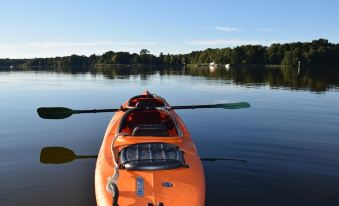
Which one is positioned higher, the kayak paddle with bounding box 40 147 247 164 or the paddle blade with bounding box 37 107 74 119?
the paddle blade with bounding box 37 107 74 119

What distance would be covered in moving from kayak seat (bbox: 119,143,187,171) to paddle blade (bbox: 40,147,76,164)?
4853mm

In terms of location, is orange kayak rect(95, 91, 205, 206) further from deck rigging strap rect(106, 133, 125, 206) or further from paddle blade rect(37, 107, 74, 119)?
paddle blade rect(37, 107, 74, 119)

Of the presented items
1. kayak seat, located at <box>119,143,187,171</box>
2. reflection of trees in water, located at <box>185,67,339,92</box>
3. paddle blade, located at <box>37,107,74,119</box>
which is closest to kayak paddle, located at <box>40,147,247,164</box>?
paddle blade, located at <box>37,107,74,119</box>

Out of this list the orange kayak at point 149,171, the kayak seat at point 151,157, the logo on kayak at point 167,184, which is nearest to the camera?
the orange kayak at point 149,171

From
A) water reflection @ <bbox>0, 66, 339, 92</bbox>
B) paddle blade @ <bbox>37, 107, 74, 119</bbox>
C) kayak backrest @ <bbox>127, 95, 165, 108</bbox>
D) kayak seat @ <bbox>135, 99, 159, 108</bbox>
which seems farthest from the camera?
water reflection @ <bbox>0, 66, 339, 92</bbox>

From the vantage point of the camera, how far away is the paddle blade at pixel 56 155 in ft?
41.0

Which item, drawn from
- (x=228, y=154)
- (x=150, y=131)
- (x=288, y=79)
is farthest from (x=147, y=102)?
(x=288, y=79)

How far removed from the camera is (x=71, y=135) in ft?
54.2

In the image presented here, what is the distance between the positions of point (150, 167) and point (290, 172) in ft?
18.6

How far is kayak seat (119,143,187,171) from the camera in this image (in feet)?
25.9

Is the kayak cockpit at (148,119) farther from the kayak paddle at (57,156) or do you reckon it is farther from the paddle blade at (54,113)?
the paddle blade at (54,113)

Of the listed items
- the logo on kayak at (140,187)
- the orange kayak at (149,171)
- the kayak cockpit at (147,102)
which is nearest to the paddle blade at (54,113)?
the kayak cockpit at (147,102)

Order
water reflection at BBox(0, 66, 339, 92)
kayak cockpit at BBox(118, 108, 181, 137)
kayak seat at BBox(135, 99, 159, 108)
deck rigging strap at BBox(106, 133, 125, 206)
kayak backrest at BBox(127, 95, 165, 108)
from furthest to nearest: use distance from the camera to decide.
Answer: water reflection at BBox(0, 66, 339, 92) < kayak backrest at BBox(127, 95, 165, 108) < kayak seat at BBox(135, 99, 159, 108) < kayak cockpit at BBox(118, 108, 181, 137) < deck rigging strap at BBox(106, 133, 125, 206)

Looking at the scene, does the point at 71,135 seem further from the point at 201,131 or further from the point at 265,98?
the point at 265,98
